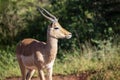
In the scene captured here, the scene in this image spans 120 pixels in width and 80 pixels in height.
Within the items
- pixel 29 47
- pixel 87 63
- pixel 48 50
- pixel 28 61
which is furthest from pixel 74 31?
pixel 48 50

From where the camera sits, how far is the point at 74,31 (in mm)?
16750

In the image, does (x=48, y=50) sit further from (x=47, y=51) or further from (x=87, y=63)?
(x=87, y=63)

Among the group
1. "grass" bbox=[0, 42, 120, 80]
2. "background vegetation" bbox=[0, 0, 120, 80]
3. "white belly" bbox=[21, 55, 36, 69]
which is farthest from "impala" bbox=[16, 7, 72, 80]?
"background vegetation" bbox=[0, 0, 120, 80]

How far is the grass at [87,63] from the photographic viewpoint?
1091 cm

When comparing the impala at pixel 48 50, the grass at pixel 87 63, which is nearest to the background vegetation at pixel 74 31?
the grass at pixel 87 63

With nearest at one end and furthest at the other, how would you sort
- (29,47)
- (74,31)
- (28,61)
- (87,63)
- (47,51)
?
1. (47,51)
2. (28,61)
3. (29,47)
4. (87,63)
5. (74,31)

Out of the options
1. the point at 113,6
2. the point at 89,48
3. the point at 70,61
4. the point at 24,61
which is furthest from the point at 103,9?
the point at 24,61

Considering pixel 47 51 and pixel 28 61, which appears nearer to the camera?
pixel 47 51

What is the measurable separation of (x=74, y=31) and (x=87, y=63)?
12.3 feet

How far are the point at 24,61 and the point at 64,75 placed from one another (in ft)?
6.75

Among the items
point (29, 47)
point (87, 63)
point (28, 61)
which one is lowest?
point (87, 63)

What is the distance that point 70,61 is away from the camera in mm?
14266

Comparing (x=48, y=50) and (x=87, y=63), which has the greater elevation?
(x=48, y=50)

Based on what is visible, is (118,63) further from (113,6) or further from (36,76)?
(113,6)
